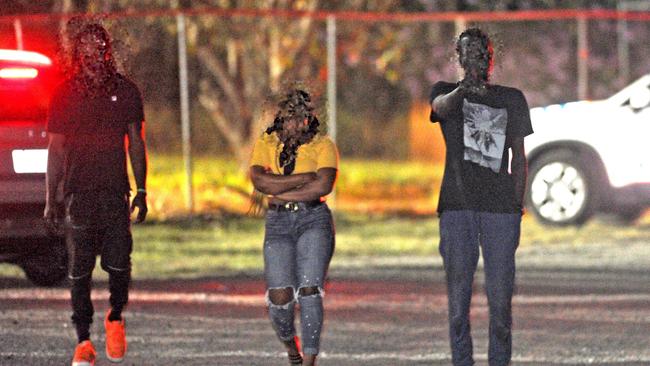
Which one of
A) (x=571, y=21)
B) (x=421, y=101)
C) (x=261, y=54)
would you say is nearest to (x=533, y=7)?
(x=571, y=21)

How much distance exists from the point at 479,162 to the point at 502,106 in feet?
0.94

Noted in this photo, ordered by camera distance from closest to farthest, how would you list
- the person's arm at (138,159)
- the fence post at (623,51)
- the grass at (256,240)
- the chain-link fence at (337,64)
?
the person's arm at (138,159) < the grass at (256,240) < the chain-link fence at (337,64) < the fence post at (623,51)

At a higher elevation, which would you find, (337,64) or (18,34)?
(18,34)

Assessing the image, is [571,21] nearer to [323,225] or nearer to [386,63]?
[386,63]

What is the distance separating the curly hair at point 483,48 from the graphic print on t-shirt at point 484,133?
0.16 metres

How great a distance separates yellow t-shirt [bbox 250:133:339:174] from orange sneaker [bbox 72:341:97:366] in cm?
132

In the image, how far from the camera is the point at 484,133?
7.69 m

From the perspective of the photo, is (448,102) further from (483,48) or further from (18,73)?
(18,73)

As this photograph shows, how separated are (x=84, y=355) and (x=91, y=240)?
60 cm

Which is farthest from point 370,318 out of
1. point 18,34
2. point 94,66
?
point 18,34

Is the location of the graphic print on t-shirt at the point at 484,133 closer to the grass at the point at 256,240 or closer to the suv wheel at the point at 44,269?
the suv wheel at the point at 44,269

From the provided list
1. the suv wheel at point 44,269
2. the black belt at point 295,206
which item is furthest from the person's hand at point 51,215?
the suv wheel at point 44,269

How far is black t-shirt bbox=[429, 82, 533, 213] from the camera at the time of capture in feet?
25.3

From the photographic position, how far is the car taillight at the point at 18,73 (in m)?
11.4
